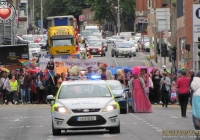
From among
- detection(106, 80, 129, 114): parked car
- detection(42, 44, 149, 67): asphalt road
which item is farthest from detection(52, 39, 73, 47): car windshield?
detection(106, 80, 129, 114): parked car

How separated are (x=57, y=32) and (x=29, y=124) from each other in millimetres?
40406

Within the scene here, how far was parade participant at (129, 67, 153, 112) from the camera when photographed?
3216 centimetres

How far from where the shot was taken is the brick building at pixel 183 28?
62.8 meters

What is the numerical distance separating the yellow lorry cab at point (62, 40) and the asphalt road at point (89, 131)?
3188 cm

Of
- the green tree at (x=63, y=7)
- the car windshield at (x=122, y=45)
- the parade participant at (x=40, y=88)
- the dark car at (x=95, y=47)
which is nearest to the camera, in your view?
the parade participant at (x=40, y=88)

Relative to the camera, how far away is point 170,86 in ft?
124

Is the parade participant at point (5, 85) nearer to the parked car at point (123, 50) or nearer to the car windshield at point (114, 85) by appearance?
the car windshield at point (114, 85)

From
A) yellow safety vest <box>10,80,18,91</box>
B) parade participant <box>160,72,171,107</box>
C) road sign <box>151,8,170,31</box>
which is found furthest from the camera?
road sign <box>151,8,170,31</box>

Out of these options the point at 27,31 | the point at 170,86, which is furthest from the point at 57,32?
Answer: the point at 27,31

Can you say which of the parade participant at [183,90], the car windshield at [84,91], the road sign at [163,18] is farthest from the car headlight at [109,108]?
the road sign at [163,18]

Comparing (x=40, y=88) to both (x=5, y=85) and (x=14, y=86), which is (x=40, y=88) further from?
(x=5, y=85)

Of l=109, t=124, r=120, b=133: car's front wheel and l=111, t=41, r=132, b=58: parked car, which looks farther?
l=111, t=41, r=132, b=58: parked car

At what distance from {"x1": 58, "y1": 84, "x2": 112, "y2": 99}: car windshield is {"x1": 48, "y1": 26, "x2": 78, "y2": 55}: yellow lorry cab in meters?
44.5

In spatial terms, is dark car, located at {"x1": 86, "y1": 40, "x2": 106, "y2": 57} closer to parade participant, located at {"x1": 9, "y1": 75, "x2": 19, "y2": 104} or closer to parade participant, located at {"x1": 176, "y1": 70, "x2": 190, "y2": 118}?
parade participant, located at {"x1": 9, "y1": 75, "x2": 19, "y2": 104}
